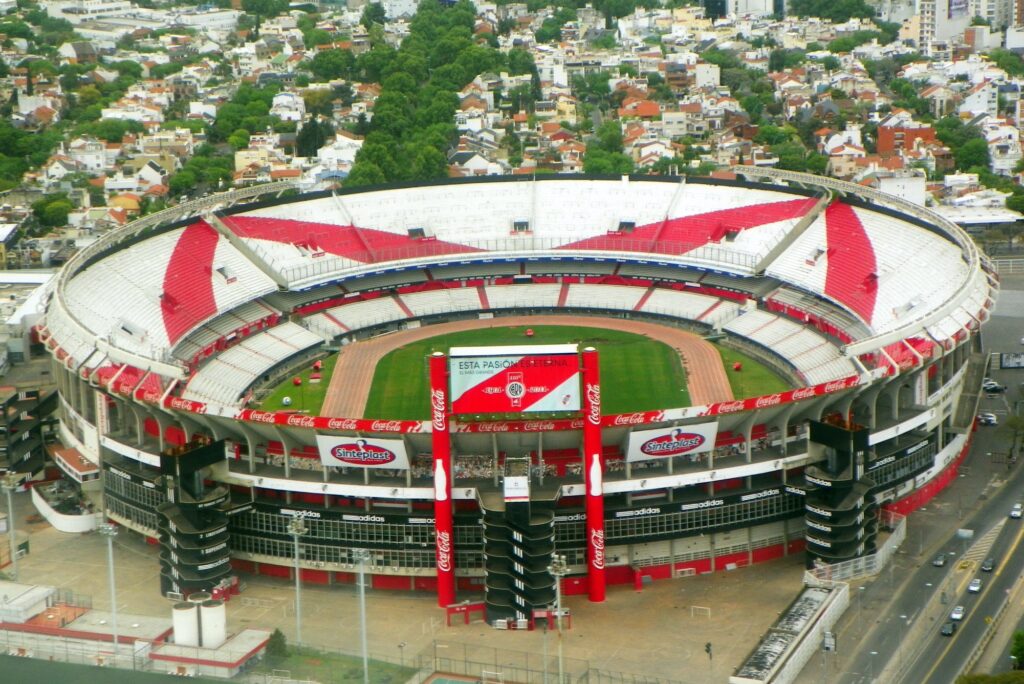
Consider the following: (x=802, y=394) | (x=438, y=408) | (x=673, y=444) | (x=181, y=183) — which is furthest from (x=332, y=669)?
(x=181, y=183)

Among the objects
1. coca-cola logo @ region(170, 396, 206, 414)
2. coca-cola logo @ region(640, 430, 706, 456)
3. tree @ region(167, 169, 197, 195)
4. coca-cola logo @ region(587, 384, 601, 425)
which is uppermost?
coca-cola logo @ region(587, 384, 601, 425)

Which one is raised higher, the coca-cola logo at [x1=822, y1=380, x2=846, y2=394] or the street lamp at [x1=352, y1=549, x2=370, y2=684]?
the coca-cola logo at [x1=822, y1=380, x2=846, y2=394]

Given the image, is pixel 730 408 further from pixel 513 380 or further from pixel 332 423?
pixel 332 423

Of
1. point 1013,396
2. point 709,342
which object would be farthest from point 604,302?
point 1013,396

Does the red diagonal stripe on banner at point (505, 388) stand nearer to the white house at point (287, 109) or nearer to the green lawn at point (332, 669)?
the green lawn at point (332, 669)

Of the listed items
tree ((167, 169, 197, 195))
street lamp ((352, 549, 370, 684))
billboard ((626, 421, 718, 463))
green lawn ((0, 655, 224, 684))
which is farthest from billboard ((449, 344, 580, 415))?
→ tree ((167, 169, 197, 195))

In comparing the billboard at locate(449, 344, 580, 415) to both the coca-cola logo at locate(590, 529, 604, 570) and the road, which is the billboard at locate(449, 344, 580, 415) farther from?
the road

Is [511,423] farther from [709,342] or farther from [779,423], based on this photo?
[709,342]

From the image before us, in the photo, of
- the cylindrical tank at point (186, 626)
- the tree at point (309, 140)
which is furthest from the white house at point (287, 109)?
the cylindrical tank at point (186, 626)
